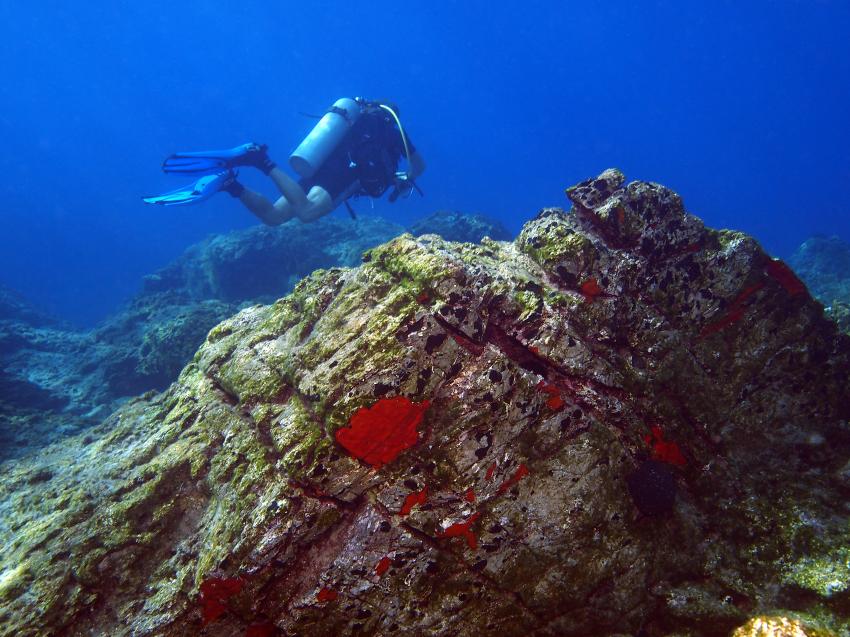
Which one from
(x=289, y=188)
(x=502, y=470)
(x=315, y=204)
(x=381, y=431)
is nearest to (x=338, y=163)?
(x=315, y=204)

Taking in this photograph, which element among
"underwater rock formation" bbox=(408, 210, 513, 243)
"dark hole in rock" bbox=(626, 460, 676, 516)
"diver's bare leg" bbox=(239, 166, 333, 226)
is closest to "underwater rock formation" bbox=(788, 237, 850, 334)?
"underwater rock formation" bbox=(408, 210, 513, 243)

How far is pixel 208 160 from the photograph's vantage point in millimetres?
11469

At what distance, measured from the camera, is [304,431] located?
3807mm

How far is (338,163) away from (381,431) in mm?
12274

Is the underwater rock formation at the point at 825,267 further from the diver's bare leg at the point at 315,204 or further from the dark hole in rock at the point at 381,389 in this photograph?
the dark hole in rock at the point at 381,389

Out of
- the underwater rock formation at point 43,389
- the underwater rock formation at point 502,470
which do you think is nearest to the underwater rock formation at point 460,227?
the underwater rock formation at point 43,389

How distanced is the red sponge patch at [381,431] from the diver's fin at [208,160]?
34.3 feet

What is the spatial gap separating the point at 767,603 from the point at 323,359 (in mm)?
4384

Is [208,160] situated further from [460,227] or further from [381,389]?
[460,227]

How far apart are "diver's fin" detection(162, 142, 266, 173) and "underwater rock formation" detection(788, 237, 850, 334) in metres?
20.5

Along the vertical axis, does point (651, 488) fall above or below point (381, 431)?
above

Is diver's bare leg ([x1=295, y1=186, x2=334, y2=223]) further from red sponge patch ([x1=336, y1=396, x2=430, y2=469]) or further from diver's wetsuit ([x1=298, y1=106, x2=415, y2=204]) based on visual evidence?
red sponge patch ([x1=336, y1=396, x2=430, y2=469])

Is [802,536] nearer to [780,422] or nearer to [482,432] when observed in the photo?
[780,422]

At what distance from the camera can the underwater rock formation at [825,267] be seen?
17016 mm
